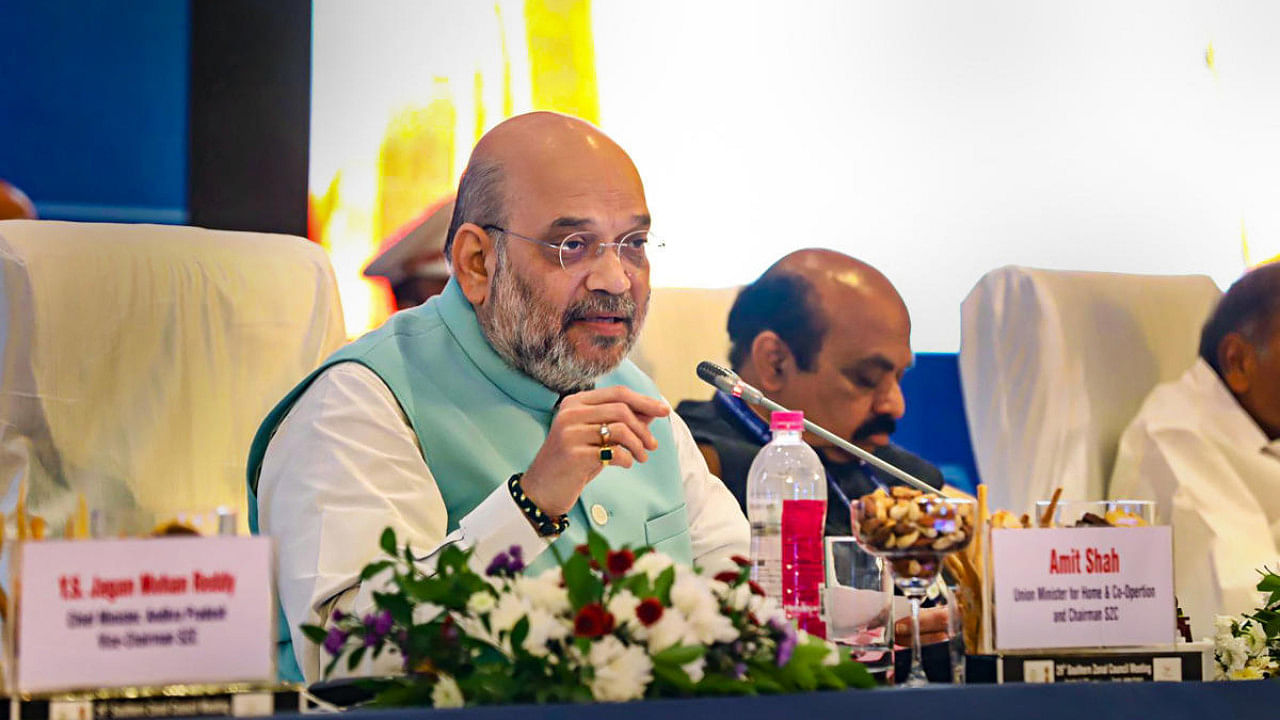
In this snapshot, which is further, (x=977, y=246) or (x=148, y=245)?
(x=977, y=246)

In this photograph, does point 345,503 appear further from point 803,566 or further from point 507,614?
point 507,614

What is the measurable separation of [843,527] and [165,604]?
2.14m

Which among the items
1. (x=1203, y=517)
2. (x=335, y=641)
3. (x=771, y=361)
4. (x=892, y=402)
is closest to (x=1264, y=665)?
(x=335, y=641)

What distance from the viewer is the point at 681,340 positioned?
3.03m

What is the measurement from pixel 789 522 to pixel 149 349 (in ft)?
4.43

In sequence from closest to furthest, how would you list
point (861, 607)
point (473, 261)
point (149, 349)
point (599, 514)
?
1. point (861, 607)
2. point (599, 514)
3. point (473, 261)
4. point (149, 349)

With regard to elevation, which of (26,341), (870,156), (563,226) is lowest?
(26,341)

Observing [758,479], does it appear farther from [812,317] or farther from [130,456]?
[812,317]

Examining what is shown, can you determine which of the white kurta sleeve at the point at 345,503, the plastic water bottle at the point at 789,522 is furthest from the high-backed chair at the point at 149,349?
the plastic water bottle at the point at 789,522

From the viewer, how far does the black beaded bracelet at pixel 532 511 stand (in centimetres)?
171

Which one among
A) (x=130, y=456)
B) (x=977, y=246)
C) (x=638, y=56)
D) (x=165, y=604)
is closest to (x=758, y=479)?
(x=165, y=604)

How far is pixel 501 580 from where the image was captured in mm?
1119

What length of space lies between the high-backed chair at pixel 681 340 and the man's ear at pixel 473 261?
2.54ft

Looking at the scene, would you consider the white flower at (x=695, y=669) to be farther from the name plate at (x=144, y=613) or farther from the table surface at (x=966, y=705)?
the name plate at (x=144, y=613)
